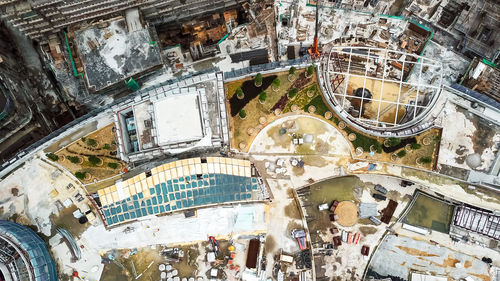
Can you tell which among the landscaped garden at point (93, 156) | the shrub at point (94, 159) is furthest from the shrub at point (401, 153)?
the shrub at point (94, 159)

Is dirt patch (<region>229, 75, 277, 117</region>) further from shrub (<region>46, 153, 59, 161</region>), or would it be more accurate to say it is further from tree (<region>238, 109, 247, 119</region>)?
shrub (<region>46, 153, 59, 161</region>)

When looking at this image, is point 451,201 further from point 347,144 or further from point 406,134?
point 347,144

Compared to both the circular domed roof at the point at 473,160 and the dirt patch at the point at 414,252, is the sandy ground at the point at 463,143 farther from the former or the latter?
the dirt patch at the point at 414,252

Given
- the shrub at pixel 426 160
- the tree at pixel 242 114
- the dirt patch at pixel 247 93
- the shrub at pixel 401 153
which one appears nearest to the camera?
the tree at pixel 242 114

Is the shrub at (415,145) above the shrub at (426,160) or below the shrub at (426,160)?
above

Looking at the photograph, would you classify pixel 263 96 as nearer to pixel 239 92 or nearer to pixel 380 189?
pixel 239 92

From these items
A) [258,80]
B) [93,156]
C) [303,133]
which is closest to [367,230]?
[303,133]
